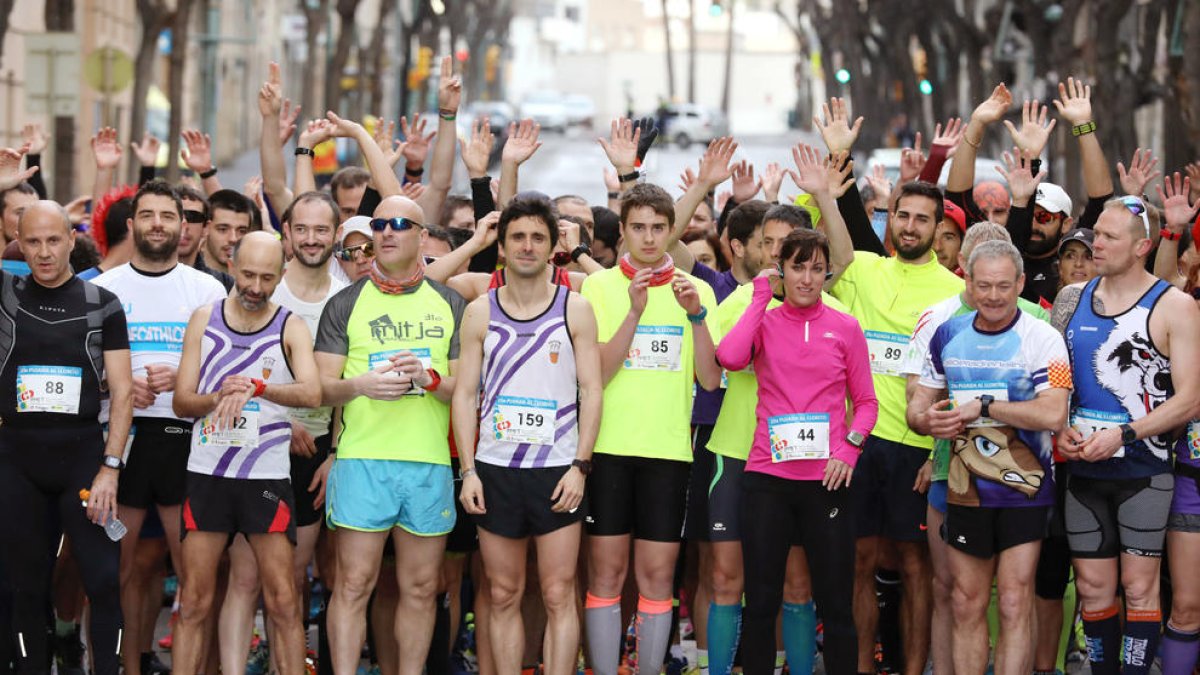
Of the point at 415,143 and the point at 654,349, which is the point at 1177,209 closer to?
the point at 654,349

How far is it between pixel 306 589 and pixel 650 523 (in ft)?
6.38

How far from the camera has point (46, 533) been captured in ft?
24.3

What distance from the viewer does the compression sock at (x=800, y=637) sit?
770 centimetres

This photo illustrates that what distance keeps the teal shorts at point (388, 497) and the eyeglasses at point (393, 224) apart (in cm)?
98

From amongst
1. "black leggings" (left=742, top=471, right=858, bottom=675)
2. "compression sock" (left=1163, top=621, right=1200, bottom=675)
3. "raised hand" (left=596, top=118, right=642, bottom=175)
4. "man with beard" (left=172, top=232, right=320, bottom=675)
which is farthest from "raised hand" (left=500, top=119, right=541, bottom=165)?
"compression sock" (left=1163, top=621, right=1200, bottom=675)

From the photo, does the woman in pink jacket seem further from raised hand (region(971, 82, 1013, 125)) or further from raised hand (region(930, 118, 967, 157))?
raised hand (region(930, 118, 967, 157))

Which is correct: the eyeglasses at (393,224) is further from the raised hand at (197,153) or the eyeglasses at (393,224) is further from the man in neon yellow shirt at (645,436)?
the raised hand at (197,153)

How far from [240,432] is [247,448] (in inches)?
2.9

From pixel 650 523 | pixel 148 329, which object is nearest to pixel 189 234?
pixel 148 329

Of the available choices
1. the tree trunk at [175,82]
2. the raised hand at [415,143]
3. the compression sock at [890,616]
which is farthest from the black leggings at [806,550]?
the tree trunk at [175,82]

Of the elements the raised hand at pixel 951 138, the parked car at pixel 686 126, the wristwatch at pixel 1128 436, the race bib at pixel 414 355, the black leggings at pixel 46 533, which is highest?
the parked car at pixel 686 126

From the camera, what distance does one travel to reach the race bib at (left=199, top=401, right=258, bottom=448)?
7.33 m

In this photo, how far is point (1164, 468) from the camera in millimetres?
7336

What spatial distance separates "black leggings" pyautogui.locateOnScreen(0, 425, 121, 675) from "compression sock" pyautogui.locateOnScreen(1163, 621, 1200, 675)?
4463 mm
